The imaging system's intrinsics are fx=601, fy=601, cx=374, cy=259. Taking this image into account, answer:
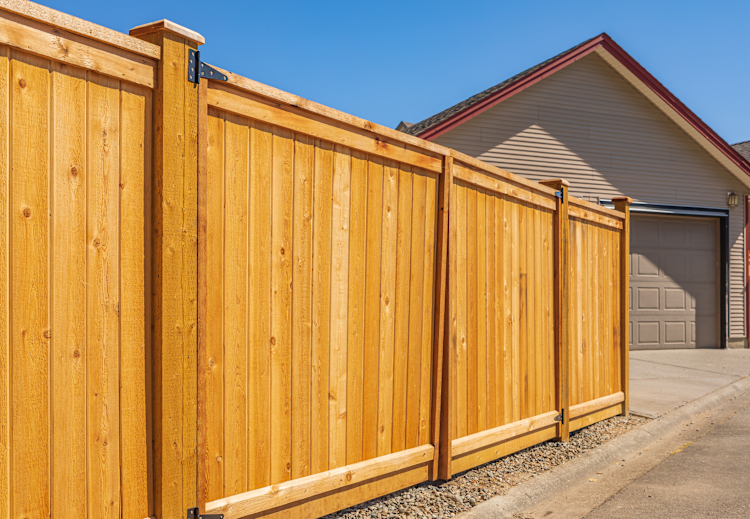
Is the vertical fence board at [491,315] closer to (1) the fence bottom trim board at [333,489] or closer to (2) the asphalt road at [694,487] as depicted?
(1) the fence bottom trim board at [333,489]

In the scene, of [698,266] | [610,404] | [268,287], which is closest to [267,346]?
[268,287]

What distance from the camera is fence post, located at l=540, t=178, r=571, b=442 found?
17.3 feet

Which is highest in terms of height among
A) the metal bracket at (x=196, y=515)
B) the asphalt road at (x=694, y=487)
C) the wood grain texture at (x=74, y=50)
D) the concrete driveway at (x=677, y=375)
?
the wood grain texture at (x=74, y=50)

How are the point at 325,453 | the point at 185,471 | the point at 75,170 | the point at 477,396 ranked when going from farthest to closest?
1. the point at 477,396
2. the point at 325,453
3. the point at 185,471
4. the point at 75,170

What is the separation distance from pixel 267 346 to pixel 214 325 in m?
0.33

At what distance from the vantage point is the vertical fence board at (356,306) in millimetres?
3334

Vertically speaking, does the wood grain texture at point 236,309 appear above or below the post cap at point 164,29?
below

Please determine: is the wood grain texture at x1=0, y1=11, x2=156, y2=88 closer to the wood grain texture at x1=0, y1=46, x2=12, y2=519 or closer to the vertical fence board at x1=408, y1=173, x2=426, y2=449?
the wood grain texture at x1=0, y1=46, x2=12, y2=519

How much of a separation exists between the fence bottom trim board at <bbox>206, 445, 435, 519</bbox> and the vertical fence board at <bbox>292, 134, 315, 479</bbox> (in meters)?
0.11

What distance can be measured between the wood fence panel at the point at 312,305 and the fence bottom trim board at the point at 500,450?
1.25 feet

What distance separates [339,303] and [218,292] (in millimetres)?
783

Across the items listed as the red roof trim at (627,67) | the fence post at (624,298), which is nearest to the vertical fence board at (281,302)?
the fence post at (624,298)

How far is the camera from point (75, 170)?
218 centimetres

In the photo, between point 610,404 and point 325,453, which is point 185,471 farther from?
point 610,404
